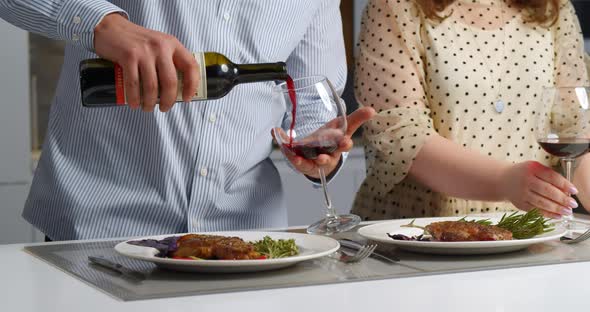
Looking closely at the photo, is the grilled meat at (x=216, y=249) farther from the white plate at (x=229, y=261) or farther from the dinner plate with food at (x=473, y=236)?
the dinner plate with food at (x=473, y=236)

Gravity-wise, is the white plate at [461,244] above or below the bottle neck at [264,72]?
below

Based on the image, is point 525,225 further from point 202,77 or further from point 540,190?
point 202,77

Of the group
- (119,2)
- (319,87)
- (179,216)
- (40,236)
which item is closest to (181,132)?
(179,216)

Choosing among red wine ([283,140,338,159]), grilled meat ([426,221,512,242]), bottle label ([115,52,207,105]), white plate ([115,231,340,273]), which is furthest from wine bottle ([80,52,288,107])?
grilled meat ([426,221,512,242])

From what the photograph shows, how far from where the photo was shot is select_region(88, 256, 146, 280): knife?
3.45 feet

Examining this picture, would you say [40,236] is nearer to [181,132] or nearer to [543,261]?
[181,132]

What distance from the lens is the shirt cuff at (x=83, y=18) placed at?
4.34 ft

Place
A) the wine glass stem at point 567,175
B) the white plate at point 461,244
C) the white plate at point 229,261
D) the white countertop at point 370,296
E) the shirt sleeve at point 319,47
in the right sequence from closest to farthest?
the white countertop at point 370,296
the white plate at point 229,261
the white plate at point 461,244
the wine glass stem at point 567,175
the shirt sleeve at point 319,47

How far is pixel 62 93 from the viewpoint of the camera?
1.67 metres

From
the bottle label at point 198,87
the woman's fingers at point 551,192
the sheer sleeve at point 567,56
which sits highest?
the sheer sleeve at point 567,56

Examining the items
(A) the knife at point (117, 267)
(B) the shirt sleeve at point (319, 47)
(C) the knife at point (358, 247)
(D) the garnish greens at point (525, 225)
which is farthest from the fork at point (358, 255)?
(B) the shirt sleeve at point (319, 47)

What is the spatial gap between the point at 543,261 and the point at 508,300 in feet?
0.72

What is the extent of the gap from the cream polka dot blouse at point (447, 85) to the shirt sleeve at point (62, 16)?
0.71 m

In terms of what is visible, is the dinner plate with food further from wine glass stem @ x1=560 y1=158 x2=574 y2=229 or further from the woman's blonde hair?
the woman's blonde hair
